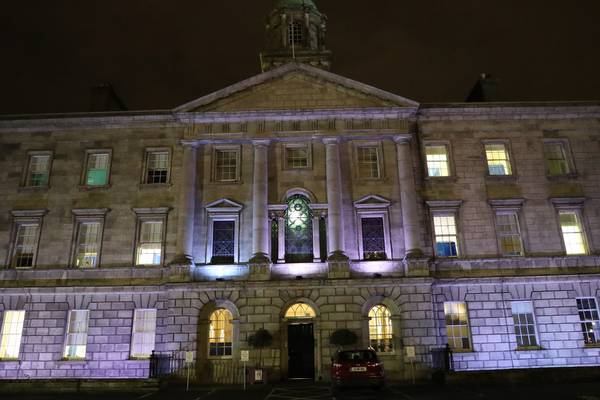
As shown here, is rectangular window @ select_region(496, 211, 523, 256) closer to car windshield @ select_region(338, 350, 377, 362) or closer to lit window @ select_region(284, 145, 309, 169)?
lit window @ select_region(284, 145, 309, 169)

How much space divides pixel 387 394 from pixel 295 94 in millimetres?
16508

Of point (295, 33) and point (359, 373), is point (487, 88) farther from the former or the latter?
point (359, 373)

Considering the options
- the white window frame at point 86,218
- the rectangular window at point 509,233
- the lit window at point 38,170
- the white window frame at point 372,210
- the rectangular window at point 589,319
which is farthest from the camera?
the lit window at point 38,170

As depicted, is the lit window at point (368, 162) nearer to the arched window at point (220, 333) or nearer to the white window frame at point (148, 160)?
the arched window at point (220, 333)

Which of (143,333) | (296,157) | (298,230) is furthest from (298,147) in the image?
(143,333)

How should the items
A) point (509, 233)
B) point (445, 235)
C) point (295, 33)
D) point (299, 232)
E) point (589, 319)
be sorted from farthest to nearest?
point (295, 33)
point (509, 233)
point (445, 235)
point (299, 232)
point (589, 319)

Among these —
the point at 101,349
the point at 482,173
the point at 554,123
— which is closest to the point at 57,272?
the point at 101,349

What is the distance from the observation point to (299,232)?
80.2 ft

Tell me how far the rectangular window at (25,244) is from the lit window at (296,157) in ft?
46.6

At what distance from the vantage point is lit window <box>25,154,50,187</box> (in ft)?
85.4

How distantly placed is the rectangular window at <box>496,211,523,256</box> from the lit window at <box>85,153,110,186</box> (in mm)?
21974

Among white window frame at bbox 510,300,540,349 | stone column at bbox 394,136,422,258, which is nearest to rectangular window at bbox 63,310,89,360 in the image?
stone column at bbox 394,136,422,258

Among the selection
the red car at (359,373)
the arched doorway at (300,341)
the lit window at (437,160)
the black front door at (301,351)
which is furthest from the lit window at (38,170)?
the lit window at (437,160)

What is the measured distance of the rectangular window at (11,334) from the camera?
76.4 ft
